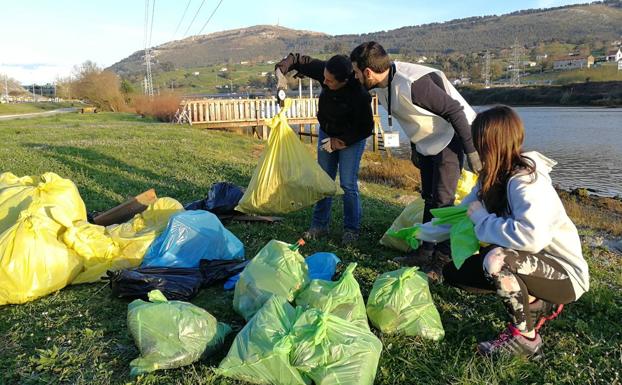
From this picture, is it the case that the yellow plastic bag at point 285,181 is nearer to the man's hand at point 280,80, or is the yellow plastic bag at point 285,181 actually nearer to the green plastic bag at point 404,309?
the man's hand at point 280,80

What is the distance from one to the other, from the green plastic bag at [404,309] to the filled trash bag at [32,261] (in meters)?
2.00

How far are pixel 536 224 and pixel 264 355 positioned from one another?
132 centimetres

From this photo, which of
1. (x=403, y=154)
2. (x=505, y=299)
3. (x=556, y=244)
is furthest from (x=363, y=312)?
(x=403, y=154)

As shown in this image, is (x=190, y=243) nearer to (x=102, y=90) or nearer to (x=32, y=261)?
(x=32, y=261)

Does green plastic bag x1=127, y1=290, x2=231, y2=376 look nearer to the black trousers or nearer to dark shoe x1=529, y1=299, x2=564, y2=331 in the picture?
dark shoe x1=529, y1=299, x2=564, y2=331

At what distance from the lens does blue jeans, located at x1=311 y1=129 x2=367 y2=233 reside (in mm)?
4094

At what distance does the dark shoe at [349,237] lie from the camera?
13.5 ft

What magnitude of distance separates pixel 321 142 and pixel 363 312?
1962mm

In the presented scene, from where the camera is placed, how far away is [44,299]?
121 inches

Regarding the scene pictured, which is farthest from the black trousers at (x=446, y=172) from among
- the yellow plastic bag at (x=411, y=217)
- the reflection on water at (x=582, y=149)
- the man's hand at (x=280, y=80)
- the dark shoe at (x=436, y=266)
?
the reflection on water at (x=582, y=149)

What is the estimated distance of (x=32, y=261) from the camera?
303cm

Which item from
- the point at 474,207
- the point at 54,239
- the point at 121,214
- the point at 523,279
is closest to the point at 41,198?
Result: the point at 54,239

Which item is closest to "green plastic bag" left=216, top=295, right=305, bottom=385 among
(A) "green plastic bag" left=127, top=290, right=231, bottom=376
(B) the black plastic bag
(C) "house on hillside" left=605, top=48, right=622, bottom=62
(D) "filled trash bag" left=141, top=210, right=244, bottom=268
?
(A) "green plastic bag" left=127, top=290, right=231, bottom=376

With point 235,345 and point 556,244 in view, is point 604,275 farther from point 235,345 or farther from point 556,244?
point 235,345
